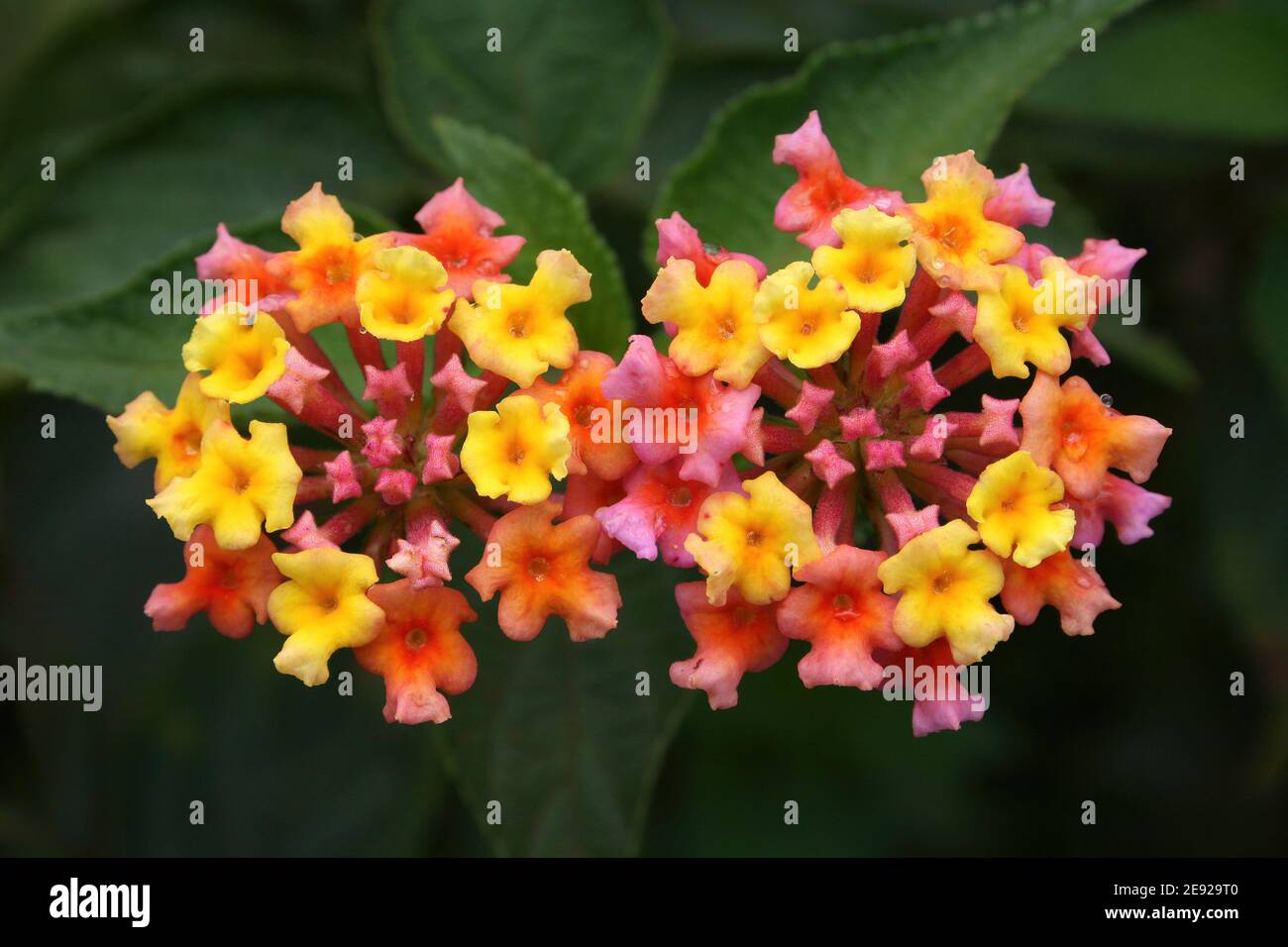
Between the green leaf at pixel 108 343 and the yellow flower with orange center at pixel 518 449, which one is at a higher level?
the green leaf at pixel 108 343

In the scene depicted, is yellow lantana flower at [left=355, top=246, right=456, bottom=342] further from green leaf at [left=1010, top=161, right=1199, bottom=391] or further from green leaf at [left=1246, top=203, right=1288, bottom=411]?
green leaf at [left=1246, top=203, right=1288, bottom=411]

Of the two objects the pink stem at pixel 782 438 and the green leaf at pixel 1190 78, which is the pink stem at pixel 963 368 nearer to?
the pink stem at pixel 782 438

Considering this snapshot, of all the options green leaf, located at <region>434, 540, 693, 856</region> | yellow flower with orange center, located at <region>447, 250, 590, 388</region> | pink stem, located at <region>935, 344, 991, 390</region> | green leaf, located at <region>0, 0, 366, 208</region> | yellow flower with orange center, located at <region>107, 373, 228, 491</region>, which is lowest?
green leaf, located at <region>434, 540, 693, 856</region>

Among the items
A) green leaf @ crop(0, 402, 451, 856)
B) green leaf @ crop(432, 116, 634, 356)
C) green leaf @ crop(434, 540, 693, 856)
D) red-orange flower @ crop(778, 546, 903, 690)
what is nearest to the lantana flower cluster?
red-orange flower @ crop(778, 546, 903, 690)

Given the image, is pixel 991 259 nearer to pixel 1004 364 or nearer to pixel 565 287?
pixel 1004 364

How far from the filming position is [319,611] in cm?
126

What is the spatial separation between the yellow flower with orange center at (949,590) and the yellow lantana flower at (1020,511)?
2cm

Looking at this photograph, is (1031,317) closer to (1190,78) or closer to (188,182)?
(1190,78)

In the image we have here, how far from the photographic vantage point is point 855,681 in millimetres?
1219

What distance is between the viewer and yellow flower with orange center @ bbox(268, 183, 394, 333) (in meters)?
1.35

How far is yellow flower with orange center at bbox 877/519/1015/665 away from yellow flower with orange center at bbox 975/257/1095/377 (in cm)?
18

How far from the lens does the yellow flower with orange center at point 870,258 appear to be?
1.27 m

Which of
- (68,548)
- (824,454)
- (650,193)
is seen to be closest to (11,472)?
(68,548)

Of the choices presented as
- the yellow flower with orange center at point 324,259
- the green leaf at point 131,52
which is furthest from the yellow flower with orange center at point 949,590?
the green leaf at point 131,52
